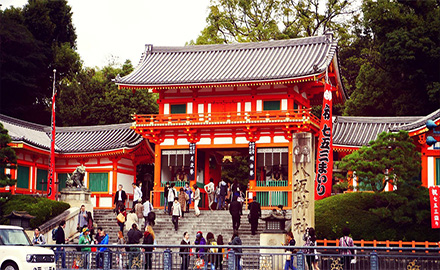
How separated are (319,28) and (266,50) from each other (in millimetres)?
17532

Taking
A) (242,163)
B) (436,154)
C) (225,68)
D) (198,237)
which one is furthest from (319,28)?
(198,237)

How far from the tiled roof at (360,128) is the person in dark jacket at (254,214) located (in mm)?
12642

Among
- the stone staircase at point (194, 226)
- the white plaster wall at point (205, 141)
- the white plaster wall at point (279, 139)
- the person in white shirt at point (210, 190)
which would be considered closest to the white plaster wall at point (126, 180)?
the white plaster wall at point (205, 141)

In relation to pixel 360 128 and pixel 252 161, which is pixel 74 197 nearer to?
pixel 252 161

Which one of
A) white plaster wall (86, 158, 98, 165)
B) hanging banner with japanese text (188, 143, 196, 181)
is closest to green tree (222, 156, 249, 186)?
hanging banner with japanese text (188, 143, 196, 181)

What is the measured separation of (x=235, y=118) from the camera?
40312mm

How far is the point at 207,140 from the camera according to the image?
1638 inches

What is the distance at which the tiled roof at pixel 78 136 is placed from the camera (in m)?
42.6

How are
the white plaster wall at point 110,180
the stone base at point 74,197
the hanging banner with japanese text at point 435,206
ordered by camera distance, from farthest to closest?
the white plaster wall at point 110,180
the stone base at point 74,197
the hanging banner with japanese text at point 435,206

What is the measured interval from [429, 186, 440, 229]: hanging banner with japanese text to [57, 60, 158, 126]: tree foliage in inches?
1082

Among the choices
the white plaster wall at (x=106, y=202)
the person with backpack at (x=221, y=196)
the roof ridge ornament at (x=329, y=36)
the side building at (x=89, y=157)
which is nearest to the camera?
the person with backpack at (x=221, y=196)

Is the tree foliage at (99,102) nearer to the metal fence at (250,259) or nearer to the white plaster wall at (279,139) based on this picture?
the white plaster wall at (279,139)

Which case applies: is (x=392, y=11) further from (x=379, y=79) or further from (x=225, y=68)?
(x=225, y=68)

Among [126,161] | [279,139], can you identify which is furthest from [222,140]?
[126,161]
